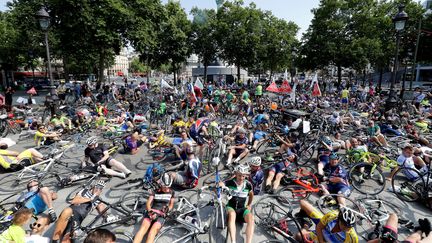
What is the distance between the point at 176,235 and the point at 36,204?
2.93 m

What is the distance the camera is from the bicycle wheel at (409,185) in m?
5.62

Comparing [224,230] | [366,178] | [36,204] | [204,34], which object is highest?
[204,34]

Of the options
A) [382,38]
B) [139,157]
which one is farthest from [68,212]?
[382,38]

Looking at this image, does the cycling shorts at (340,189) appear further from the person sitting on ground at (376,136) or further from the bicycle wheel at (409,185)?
the person sitting on ground at (376,136)

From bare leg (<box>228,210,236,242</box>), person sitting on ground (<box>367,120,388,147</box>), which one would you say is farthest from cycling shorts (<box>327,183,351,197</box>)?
person sitting on ground (<box>367,120,388,147</box>)

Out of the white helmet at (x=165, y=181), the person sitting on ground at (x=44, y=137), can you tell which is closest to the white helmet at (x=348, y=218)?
the white helmet at (x=165, y=181)

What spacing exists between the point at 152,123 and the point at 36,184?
805 centimetres

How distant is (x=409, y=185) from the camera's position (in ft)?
18.9

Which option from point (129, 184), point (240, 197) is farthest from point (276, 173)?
point (129, 184)

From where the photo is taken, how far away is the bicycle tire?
620cm

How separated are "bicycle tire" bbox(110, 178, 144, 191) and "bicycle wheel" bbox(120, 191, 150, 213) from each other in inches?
31.9

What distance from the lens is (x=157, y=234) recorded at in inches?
169

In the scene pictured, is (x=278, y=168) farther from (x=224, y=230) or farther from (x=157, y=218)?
(x=157, y=218)

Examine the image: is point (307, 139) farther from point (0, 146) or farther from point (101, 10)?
point (101, 10)
